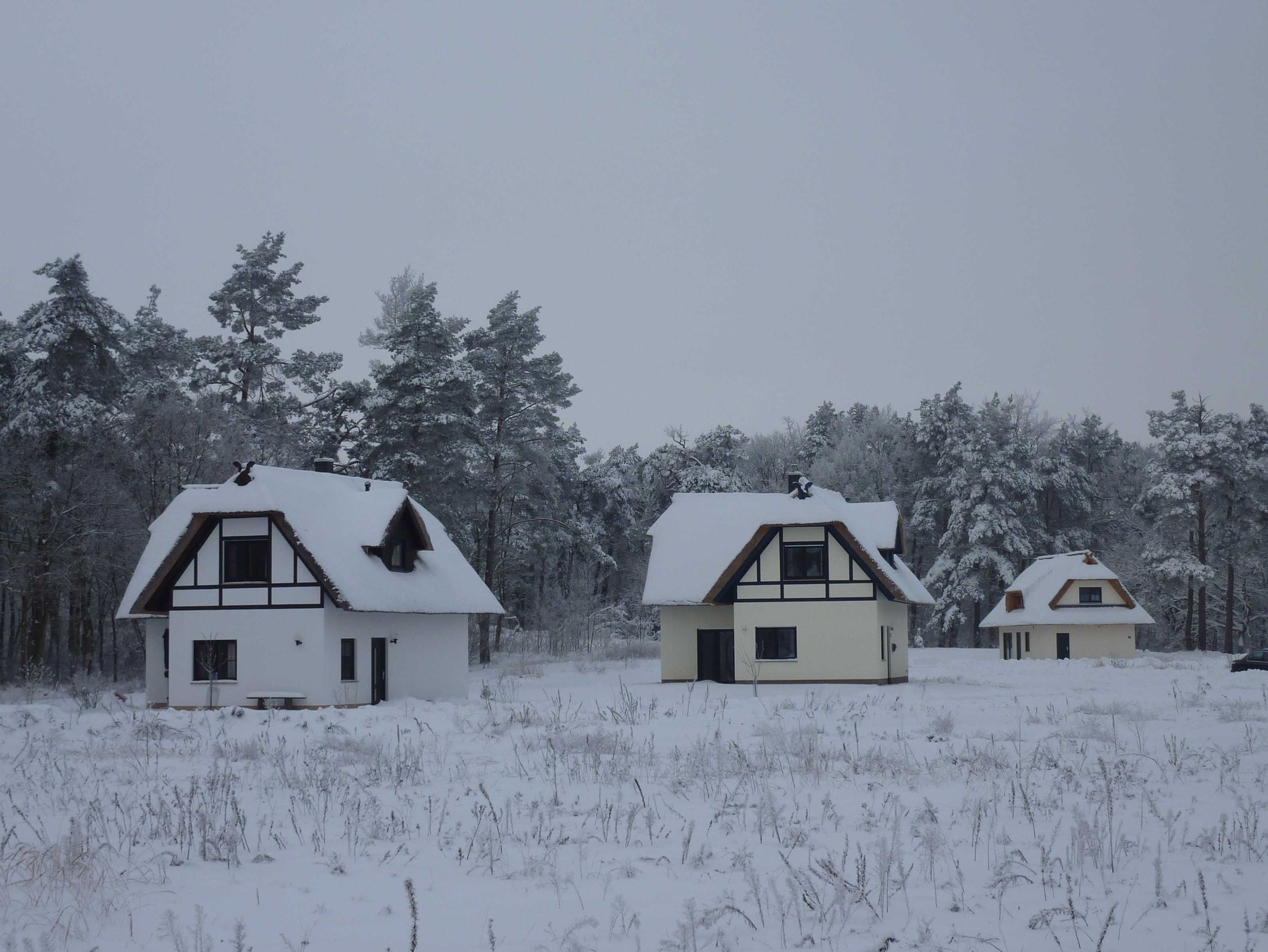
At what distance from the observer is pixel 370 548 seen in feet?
101

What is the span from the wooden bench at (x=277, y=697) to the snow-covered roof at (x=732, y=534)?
12.6 metres

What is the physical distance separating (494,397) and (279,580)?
21752 mm

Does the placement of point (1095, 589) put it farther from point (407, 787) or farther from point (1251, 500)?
point (407, 787)

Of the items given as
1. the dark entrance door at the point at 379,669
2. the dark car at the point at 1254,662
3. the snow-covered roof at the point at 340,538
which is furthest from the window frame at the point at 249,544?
the dark car at the point at 1254,662

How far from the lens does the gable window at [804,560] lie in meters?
36.2

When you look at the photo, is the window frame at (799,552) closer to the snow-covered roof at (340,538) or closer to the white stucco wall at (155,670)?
the snow-covered roof at (340,538)

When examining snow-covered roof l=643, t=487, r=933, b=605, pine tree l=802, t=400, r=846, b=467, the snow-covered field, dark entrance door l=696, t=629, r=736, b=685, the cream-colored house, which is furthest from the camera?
pine tree l=802, t=400, r=846, b=467

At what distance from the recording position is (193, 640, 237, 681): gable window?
29.3 m

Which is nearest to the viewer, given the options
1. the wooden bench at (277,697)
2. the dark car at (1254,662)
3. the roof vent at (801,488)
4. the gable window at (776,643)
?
the wooden bench at (277,697)

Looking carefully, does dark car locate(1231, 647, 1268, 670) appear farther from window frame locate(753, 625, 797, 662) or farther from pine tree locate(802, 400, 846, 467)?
pine tree locate(802, 400, 846, 467)

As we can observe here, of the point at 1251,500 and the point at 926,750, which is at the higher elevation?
the point at 1251,500

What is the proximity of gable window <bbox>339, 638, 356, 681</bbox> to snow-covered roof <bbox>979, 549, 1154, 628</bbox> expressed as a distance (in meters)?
34.7

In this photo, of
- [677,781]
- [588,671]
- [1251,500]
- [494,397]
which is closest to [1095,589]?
[1251,500]

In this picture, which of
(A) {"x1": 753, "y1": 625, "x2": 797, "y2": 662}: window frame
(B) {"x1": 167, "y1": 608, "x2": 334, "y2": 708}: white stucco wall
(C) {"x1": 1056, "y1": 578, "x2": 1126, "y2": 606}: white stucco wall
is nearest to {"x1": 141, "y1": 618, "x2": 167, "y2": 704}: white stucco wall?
(B) {"x1": 167, "y1": 608, "x2": 334, "y2": 708}: white stucco wall
